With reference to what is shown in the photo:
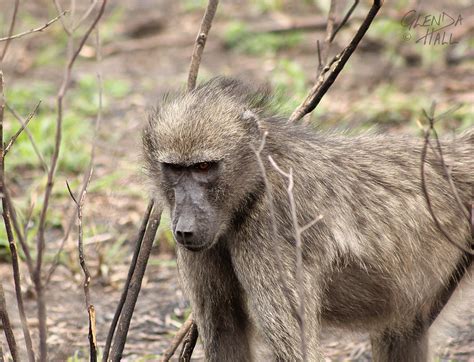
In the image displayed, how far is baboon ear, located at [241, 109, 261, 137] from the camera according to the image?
3.59 m

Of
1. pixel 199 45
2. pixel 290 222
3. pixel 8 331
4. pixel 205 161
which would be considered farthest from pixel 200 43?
pixel 8 331

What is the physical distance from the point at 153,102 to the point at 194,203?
489 cm

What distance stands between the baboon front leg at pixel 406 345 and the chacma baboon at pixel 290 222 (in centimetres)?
1

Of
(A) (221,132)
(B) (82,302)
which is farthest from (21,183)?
(A) (221,132)

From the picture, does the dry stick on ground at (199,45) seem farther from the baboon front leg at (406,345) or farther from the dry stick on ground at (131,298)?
the baboon front leg at (406,345)

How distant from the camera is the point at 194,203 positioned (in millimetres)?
3430

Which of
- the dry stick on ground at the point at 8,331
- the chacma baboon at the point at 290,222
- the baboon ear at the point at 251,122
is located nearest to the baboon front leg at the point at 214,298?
the chacma baboon at the point at 290,222

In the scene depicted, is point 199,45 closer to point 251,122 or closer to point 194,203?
point 251,122

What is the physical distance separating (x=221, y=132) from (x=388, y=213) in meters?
0.82

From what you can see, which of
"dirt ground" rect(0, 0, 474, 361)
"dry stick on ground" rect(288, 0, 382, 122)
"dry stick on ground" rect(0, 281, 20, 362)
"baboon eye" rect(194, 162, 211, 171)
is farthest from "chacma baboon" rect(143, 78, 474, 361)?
"dry stick on ground" rect(0, 281, 20, 362)

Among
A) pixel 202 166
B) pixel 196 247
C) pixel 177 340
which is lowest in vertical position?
pixel 177 340

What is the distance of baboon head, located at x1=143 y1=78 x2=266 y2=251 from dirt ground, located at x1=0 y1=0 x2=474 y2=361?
0.36 metres

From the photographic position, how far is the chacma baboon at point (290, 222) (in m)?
3.43

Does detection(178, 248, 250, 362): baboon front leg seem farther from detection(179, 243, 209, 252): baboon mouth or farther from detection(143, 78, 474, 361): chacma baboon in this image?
detection(179, 243, 209, 252): baboon mouth
